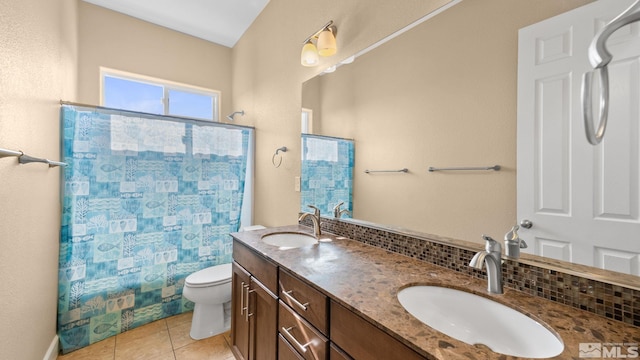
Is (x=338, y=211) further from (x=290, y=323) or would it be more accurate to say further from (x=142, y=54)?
(x=142, y=54)

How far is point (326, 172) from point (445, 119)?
33.8 inches

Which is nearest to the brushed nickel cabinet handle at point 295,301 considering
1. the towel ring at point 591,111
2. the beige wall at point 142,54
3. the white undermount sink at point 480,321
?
the white undermount sink at point 480,321

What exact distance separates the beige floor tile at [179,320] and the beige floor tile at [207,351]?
13.3 inches

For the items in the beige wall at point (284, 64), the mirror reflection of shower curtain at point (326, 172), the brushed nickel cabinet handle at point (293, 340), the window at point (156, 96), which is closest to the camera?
the brushed nickel cabinet handle at point (293, 340)

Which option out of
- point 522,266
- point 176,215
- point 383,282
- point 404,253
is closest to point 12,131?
point 176,215

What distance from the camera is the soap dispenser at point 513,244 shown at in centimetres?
88

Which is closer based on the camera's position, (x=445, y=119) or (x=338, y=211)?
(x=445, y=119)

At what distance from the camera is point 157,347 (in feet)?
6.19

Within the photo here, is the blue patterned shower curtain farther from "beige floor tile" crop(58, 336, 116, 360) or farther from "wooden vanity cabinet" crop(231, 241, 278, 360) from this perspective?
"wooden vanity cabinet" crop(231, 241, 278, 360)

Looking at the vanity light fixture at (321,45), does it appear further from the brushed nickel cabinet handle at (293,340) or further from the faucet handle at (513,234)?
the brushed nickel cabinet handle at (293,340)

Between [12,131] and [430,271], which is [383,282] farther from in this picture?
[12,131]

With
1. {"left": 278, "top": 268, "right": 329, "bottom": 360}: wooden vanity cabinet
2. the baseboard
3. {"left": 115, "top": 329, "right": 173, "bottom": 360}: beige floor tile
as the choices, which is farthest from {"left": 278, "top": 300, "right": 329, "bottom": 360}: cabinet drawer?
the baseboard

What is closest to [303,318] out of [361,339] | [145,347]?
[361,339]

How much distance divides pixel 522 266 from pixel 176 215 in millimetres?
2365
